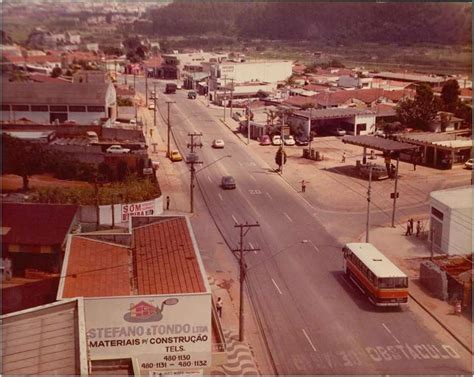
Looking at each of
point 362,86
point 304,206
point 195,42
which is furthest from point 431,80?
point 195,42

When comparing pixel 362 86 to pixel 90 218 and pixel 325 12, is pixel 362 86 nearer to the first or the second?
pixel 325 12

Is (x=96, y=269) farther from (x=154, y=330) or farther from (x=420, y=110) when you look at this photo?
(x=420, y=110)

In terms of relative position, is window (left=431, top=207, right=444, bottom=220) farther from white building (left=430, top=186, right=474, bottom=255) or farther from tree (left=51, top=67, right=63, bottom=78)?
tree (left=51, top=67, right=63, bottom=78)

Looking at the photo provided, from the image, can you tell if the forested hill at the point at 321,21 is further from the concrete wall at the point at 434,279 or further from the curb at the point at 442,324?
the curb at the point at 442,324

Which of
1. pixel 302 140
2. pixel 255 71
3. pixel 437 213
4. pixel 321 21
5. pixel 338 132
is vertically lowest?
pixel 302 140

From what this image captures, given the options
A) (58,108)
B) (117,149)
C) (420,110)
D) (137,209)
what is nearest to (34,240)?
(137,209)

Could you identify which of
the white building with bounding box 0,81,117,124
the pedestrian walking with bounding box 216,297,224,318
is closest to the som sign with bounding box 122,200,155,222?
the pedestrian walking with bounding box 216,297,224,318
